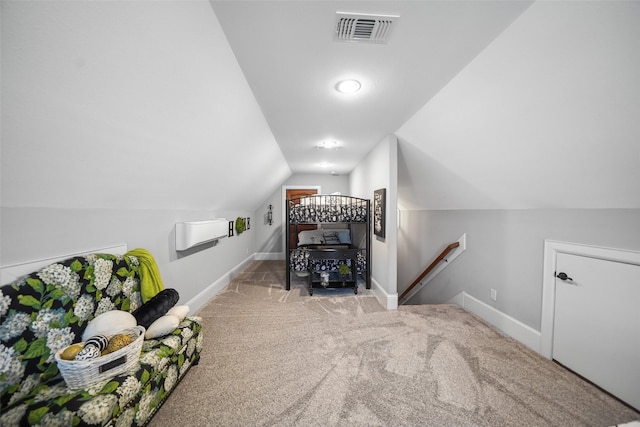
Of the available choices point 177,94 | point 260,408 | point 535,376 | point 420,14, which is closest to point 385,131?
point 420,14

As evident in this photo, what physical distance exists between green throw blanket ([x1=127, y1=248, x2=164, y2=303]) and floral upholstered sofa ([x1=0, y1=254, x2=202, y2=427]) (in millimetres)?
187

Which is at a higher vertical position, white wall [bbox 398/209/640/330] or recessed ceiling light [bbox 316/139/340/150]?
recessed ceiling light [bbox 316/139/340/150]

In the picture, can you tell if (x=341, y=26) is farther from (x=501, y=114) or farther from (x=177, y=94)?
(x=501, y=114)

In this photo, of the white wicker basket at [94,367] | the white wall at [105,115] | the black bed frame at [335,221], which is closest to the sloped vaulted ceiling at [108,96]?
the white wall at [105,115]

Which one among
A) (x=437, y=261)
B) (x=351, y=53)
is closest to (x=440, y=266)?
(x=437, y=261)

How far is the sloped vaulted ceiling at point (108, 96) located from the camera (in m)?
0.94

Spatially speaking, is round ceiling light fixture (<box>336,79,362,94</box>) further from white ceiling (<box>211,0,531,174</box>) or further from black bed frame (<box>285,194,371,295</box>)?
black bed frame (<box>285,194,371,295</box>)

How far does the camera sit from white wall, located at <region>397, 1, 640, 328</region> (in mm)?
1253

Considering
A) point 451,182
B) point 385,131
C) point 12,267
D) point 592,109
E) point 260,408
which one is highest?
point 385,131

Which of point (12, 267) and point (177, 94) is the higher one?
point (177, 94)

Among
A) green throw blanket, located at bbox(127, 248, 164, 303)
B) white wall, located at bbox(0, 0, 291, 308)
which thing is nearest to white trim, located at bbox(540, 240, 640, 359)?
white wall, located at bbox(0, 0, 291, 308)

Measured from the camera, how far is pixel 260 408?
1605 millimetres

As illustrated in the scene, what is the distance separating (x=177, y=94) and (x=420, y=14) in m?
1.56

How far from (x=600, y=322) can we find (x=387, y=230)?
2.03 metres
